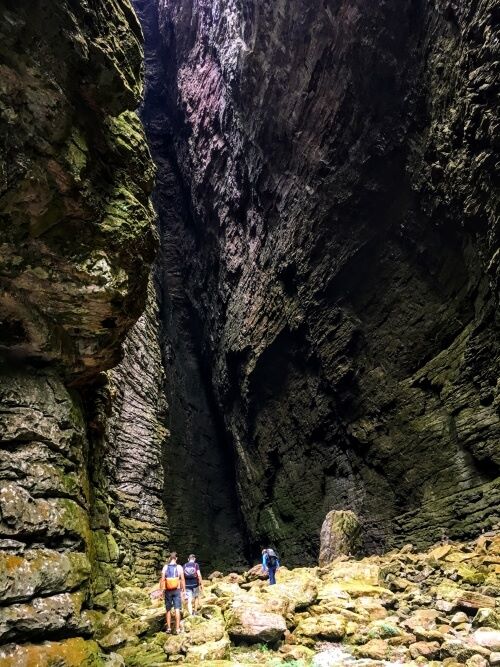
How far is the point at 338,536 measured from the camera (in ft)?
44.3

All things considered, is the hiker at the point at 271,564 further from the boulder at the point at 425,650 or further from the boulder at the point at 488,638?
the boulder at the point at 488,638

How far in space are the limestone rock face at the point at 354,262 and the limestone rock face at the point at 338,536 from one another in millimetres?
1873

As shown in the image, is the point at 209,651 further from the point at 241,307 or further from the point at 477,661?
the point at 241,307

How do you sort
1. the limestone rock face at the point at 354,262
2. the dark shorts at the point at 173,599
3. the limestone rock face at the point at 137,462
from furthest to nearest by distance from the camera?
the limestone rock face at the point at 354,262 < the limestone rock face at the point at 137,462 < the dark shorts at the point at 173,599

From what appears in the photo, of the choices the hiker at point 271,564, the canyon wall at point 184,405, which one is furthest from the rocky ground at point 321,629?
the canyon wall at point 184,405

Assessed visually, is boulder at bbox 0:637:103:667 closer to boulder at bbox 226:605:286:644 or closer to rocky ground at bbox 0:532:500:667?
rocky ground at bbox 0:532:500:667

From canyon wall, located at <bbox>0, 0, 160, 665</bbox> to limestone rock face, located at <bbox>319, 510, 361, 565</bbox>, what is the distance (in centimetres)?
871

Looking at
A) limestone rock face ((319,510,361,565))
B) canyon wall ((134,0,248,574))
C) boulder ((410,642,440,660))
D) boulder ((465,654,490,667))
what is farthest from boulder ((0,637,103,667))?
canyon wall ((134,0,248,574))

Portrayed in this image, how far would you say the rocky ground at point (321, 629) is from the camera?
16.0ft

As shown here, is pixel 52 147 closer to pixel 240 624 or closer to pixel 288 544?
pixel 240 624

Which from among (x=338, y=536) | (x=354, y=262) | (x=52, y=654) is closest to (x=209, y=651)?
(x=52, y=654)

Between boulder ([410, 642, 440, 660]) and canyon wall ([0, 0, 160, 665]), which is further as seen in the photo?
boulder ([410, 642, 440, 660])

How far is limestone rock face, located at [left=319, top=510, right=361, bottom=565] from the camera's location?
43.5 feet

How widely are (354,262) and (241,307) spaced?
24.0ft
